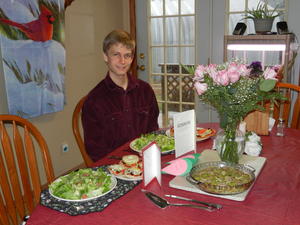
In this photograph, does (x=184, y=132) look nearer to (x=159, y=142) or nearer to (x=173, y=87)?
(x=159, y=142)

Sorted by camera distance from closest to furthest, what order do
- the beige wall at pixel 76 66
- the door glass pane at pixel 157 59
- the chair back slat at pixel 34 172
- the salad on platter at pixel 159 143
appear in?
the chair back slat at pixel 34 172 < the salad on platter at pixel 159 143 < the beige wall at pixel 76 66 < the door glass pane at pixel 157 59

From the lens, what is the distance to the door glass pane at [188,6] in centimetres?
336

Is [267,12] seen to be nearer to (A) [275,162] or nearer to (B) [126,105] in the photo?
(B) [126,105]

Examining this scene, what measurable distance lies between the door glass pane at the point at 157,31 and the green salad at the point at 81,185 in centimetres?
259

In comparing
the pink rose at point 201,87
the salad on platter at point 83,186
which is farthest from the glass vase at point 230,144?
the salad on platter at point 83,186

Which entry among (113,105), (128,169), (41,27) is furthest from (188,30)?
(128,169)

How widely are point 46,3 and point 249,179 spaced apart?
7.06 ft

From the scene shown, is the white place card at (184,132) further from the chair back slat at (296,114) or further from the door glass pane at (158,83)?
the door glass pane at (158,83)

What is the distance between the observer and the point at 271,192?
1161 millimetres

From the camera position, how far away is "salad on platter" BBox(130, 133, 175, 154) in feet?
5.16

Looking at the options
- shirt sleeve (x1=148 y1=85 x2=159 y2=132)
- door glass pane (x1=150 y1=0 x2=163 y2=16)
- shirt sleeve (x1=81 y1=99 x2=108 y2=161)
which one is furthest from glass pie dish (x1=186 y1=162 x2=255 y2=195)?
door glass pane (x1=150 y1=0 x2=163 y2=16)

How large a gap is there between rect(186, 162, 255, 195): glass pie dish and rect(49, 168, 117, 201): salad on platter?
0.30 m

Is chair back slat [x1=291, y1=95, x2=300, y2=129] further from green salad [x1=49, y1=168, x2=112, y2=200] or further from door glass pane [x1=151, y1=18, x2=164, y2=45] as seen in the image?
door glass pane [x1=151, y1=18, x2=164, y2=45]

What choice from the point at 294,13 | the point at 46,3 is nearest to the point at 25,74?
the point at 46,3
